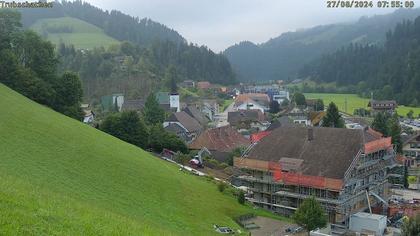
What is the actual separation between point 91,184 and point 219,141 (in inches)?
1471

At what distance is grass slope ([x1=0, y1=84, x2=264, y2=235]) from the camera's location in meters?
18.4

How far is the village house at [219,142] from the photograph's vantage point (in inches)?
2490

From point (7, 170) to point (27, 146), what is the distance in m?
7.25

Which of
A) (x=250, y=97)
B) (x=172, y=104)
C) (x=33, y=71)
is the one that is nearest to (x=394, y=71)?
(x=250, y=97)

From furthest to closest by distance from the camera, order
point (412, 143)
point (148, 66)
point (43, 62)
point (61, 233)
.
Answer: point (148, 66) < point (412, 143) < point (43, 62) < point (61, 233)

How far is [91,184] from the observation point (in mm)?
31328

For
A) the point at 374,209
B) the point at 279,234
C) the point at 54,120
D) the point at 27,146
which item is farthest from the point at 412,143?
the point at 27,146

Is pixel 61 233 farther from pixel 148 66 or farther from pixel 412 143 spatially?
pixel 148 66

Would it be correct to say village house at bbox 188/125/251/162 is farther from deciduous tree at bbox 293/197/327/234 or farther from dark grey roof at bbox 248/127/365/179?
deciduous tree at bbox 293/197/327/234

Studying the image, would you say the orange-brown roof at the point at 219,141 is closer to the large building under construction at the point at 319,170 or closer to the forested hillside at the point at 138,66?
the large building under construction at the point at 319,170

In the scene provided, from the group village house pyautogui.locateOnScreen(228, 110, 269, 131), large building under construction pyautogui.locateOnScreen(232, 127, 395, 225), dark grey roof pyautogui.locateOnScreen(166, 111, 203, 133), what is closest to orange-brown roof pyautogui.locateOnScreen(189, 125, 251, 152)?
dark grey roof pyautogui.locateOnScreen(166, 111, 203, 133)

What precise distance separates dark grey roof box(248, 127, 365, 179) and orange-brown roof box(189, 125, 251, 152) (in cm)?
1853

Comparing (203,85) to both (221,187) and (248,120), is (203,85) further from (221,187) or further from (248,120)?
(221,187)

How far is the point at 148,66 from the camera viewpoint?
151 meters
